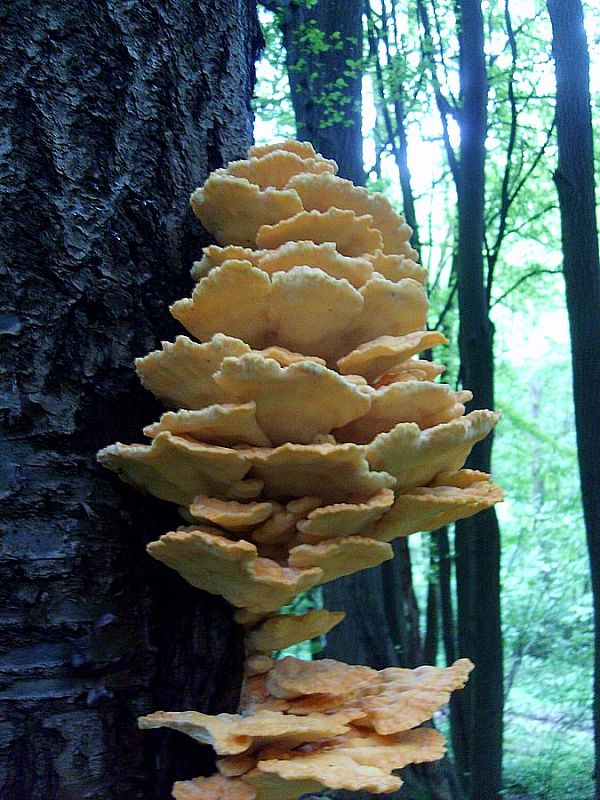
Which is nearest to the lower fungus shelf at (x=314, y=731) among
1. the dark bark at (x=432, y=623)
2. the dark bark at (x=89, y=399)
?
the dark bark at (x=89, y=399)

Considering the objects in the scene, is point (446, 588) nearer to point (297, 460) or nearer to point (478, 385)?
point (478, 385)

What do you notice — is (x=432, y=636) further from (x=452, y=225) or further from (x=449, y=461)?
(x=449, y=461)

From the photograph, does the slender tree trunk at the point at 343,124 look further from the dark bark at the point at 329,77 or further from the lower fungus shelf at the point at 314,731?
the lower fungus shelf at the point at 314,731

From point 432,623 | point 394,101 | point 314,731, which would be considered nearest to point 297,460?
point 314,731

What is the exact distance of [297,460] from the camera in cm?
128

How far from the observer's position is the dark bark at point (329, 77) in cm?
539

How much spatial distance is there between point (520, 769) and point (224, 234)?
901cm

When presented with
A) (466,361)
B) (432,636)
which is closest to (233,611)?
(466,361)

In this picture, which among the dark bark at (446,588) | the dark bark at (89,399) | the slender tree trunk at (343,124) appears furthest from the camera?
the dark bark at (446,588)

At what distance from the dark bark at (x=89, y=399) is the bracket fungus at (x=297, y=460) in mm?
102

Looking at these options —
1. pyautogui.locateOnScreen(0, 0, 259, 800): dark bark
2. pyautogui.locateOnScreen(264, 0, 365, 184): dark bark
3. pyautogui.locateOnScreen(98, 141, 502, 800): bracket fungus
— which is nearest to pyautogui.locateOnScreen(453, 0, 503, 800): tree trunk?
pyautogui.locateOnScreen(264, 0, 365, 184): dark bark

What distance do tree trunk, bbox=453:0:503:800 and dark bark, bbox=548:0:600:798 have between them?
2.42ft

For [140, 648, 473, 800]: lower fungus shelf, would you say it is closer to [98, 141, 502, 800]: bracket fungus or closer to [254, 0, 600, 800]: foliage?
[98, 141, 502, 800]: bracket fungus

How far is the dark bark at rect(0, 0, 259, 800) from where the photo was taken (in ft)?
4.44
